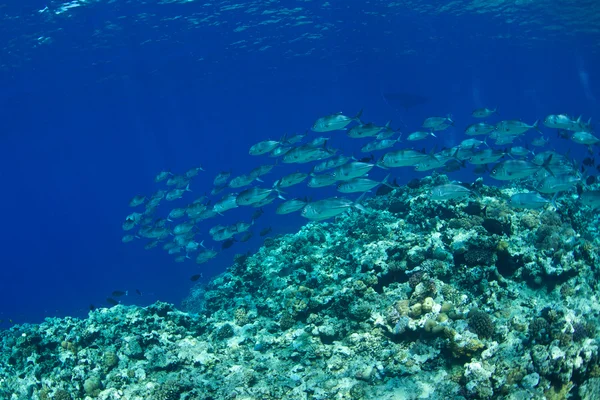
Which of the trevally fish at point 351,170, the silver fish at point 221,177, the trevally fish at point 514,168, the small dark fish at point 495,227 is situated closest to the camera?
the small dark fish at point 495,227

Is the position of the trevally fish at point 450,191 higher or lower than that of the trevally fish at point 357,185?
lower

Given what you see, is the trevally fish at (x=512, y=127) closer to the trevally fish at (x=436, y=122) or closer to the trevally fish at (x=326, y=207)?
the trevally fish at (x=436, y=122)

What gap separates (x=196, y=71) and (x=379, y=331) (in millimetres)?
37564

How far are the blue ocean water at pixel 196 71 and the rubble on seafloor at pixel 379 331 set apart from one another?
428 centimetres

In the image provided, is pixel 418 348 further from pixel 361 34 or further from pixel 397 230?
pixel 361 34

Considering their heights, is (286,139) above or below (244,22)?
below

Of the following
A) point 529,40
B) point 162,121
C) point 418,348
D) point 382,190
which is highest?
point 418,348

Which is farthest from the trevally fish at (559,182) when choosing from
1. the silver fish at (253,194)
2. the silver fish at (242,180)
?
the silver fish at (242,180)

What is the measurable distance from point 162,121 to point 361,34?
129 feet

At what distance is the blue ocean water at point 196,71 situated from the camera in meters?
26.6

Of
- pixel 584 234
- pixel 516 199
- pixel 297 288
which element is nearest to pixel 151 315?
pixel 297 288

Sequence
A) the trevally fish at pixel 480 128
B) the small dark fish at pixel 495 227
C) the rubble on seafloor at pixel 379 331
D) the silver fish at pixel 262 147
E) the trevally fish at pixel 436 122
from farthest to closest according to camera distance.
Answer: the trevally fish at pixel 436 122
the trevally fish at pixel 480 128
the silver fish at pixel 262 147
the small dark fish at pixel 495 227
the rubble on seafloor at pixel 379 331

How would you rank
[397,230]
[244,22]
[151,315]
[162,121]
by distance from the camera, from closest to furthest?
[151,315] < [397,230] < [244,22] < [162,121]

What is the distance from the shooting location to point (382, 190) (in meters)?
12.0
